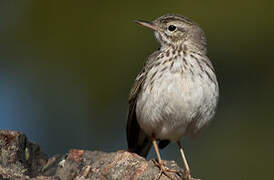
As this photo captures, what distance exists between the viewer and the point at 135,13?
8.10m

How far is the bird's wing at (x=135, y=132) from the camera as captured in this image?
6.86 meters

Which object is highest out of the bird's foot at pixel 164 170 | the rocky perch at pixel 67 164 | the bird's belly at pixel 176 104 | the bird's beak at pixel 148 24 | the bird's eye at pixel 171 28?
the bird's beak at pixel 148 24

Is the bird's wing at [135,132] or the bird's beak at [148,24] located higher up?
the bird's beak at [148,24]

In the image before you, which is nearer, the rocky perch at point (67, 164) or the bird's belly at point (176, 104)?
the rocky perch at point (67, 164)

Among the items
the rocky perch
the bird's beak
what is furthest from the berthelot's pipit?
the rocky perch

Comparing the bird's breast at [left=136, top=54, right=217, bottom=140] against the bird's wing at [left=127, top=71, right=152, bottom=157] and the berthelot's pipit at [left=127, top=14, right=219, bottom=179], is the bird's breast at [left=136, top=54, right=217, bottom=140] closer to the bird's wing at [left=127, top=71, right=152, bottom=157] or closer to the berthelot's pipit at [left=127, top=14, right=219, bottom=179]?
the berthelot's pipit at [left=127, top=14, right=219, bottom=179]

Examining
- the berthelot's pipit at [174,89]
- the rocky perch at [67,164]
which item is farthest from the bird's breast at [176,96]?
the rocky perch at [67,164]

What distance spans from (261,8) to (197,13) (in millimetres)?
873

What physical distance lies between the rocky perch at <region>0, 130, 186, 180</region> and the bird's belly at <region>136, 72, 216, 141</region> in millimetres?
703

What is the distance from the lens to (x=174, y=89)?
626 cm

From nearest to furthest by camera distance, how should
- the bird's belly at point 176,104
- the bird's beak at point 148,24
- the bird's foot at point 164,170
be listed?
1. the bird's foot at point 164,170
2. the bird's belly at point 176,104
3. the bird's beak at point 148,24

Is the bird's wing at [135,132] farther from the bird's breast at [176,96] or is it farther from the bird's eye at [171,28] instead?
the bird's eye at [171,28]

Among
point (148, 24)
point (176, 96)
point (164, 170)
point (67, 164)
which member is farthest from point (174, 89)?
point (67, 164)

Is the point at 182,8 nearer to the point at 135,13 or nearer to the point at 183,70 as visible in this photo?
the point at 135,13
